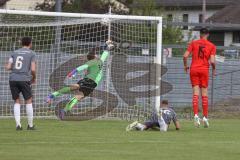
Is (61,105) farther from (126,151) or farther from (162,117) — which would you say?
(126,151)

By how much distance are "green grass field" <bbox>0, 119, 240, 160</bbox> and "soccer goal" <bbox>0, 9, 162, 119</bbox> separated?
411cm

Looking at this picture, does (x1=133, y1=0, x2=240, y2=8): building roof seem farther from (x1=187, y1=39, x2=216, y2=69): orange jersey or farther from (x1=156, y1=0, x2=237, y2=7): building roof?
(x1=187, y1=39, x2=216, y2=69): orange jersey

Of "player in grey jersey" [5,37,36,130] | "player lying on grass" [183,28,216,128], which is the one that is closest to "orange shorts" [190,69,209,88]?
"player lying on grass" [183,28,216,128]

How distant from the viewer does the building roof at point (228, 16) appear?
224ft

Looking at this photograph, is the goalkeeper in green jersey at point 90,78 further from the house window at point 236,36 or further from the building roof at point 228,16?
the building roof at point 228,16

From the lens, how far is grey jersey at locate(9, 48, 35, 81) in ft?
55.2

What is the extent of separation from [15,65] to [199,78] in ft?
14.6

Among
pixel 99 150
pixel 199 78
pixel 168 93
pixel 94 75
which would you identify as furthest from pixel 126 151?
pixel 168 93

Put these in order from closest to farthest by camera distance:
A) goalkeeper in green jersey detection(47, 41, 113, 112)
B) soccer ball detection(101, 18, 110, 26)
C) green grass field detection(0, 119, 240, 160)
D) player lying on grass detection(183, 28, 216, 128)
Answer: green grass field detection(0, 119, 240, 160) < player lying on grass detection(183, 28, 216, 128) < goalkeeper in green jersey detection(47, 41, 113, 112) < soccer ball detection(101, 18, 110, 26)

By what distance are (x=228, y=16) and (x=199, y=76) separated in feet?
173

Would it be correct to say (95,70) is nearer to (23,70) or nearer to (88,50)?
(88,50)

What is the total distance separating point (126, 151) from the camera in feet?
39.9

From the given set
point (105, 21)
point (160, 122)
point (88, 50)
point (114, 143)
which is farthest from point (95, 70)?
point (114, 143)

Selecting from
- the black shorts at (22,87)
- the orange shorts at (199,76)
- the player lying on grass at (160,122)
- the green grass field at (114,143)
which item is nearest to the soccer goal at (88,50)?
the orange shorts at (199,76)
